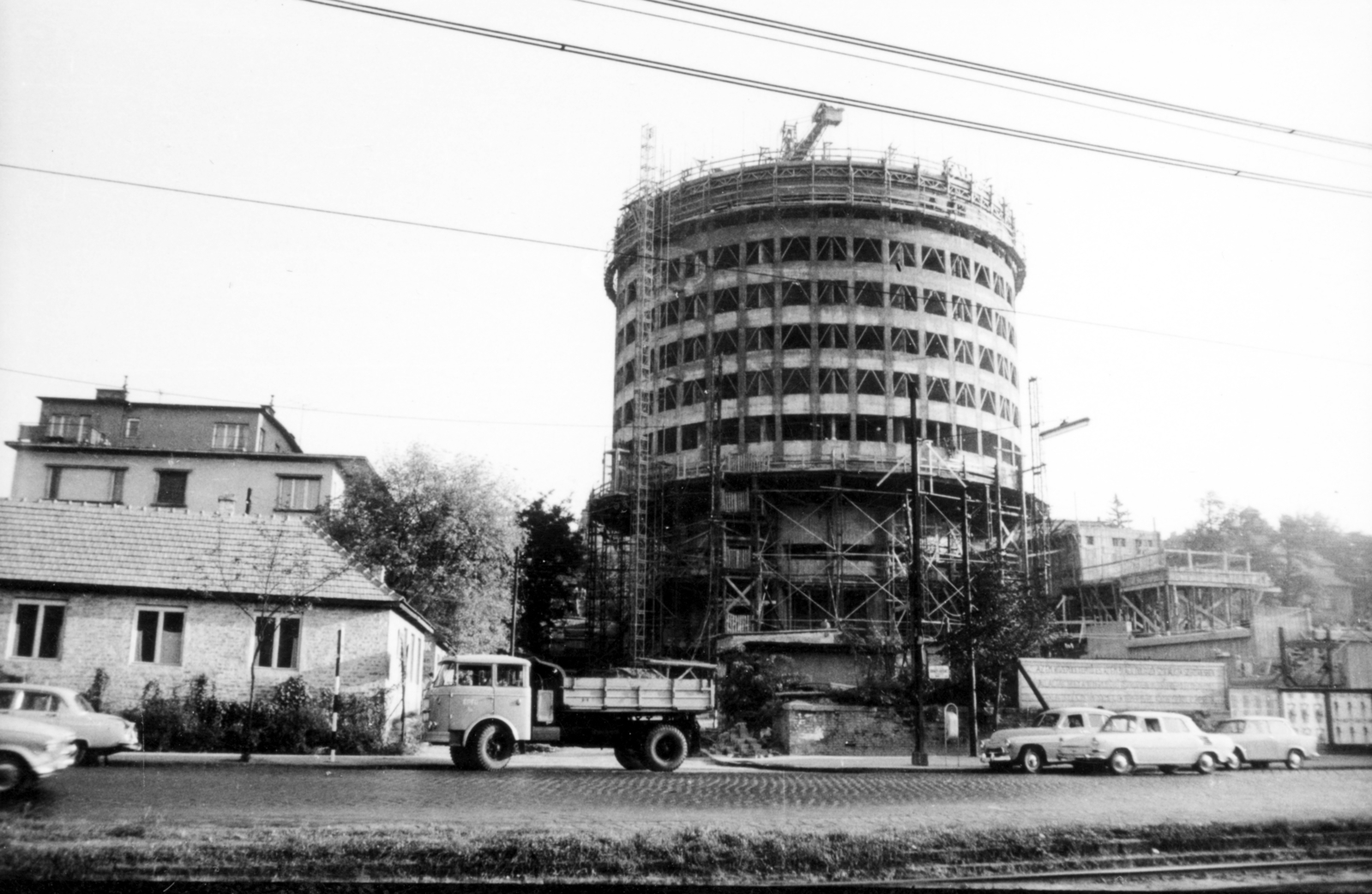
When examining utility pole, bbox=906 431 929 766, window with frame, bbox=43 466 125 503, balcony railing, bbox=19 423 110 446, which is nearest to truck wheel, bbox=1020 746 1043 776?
utility pole, bbox=906 431 929 766

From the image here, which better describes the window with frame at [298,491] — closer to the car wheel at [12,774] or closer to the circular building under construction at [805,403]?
the circular building under construction at [805,403]

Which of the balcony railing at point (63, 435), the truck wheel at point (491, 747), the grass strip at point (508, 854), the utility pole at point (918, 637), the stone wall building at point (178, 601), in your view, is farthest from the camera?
the balcony railing at point (63, 435)

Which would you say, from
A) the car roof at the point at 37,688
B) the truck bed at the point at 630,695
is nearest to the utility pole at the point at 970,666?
the truck bed at the point at 630,695

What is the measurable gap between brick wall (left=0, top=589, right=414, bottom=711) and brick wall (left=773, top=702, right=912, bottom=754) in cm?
1142

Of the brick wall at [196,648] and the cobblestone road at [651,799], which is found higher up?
the brick wall at [196,648]

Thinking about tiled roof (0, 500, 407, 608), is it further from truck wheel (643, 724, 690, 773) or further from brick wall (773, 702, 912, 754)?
brick wall (773, 702, 912, 754)

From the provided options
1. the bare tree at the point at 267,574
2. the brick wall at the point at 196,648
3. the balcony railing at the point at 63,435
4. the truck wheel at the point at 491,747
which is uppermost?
the balcony railing at the point at 63,435

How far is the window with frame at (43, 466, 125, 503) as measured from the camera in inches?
1967

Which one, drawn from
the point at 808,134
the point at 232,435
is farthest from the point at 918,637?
the point at 232,435

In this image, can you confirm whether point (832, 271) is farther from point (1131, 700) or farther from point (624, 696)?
point (624, 696)

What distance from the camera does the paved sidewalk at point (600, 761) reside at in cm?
2081

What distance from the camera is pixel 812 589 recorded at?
52.4 meters

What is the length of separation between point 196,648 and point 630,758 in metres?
9.34

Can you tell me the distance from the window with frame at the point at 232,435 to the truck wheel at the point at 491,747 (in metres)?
40.3
